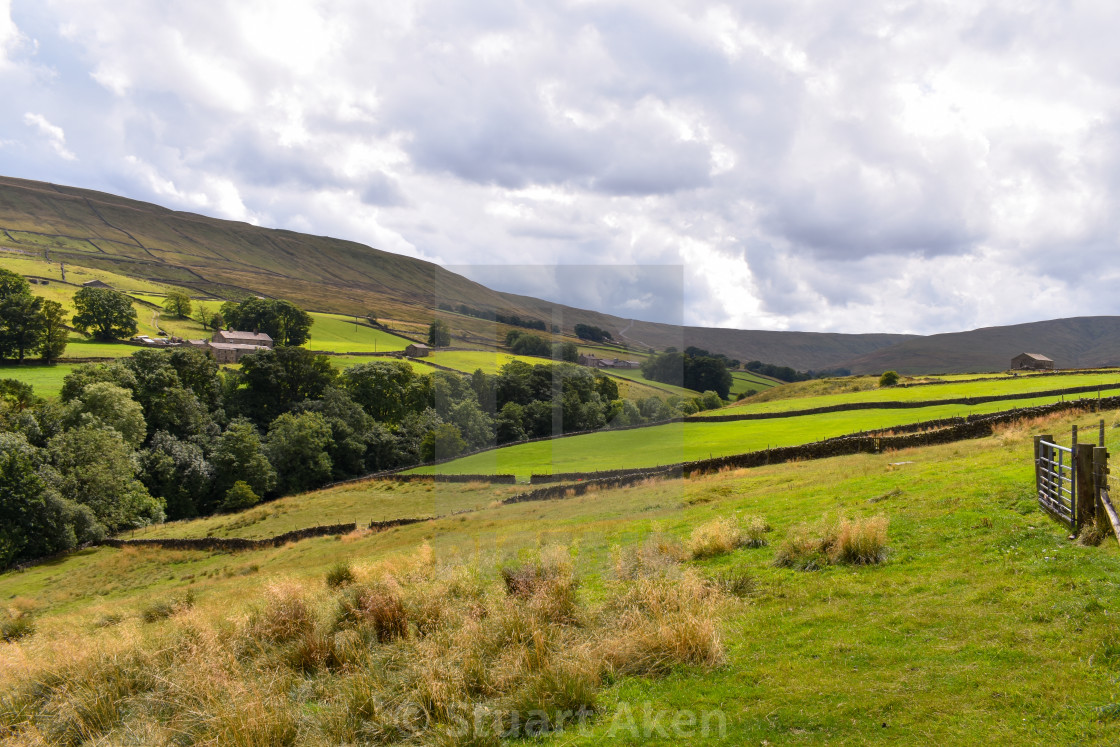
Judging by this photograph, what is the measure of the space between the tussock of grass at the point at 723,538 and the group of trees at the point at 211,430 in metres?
3.82

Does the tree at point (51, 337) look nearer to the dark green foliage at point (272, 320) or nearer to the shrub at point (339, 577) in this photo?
the dark green foliage at point (272, 320)

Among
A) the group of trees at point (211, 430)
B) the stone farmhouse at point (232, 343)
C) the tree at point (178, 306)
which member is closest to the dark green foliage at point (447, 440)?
the group of trees at point (211, 430)

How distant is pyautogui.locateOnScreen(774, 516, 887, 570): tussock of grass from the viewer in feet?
30.5

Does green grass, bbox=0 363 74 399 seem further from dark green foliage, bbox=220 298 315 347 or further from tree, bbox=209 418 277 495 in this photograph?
dark green foliage, bbox=220 298 315 347

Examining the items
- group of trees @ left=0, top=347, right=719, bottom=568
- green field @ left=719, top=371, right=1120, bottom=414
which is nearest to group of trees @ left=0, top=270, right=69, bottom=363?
group of trees @ left=0, top=347, right=719, bottom=568

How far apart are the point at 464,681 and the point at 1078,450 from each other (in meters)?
9.03

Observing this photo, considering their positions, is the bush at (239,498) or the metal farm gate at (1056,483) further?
the bush at (239,498)

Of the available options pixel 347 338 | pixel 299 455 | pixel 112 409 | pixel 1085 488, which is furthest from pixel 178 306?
pixel 1085 488

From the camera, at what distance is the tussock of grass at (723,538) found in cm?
1106

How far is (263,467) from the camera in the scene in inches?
2173

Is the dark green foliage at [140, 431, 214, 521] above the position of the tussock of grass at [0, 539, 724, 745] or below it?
below

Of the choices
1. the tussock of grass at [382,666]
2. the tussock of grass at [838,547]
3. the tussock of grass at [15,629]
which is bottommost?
the tussock of grass at [15,629]

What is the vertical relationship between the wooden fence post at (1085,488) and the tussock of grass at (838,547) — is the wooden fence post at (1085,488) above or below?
above

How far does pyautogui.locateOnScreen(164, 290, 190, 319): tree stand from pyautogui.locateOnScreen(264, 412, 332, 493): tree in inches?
2742
